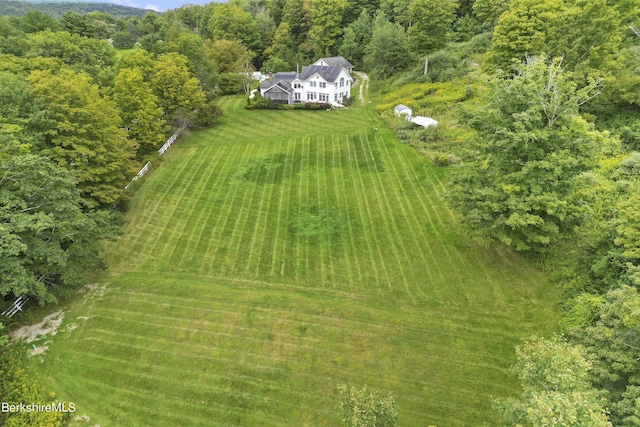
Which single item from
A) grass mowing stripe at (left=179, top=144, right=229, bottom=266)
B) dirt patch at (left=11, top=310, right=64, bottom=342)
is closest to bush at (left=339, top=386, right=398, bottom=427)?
grass mowing stripe at (left=179, top=144, right=229, bottom=266)

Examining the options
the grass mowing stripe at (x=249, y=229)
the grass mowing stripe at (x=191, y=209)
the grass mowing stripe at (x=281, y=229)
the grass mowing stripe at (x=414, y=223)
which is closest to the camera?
the grass mowing stripe at (x=414, y=223)

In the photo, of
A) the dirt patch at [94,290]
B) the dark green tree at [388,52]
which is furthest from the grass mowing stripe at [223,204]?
the dark green tree at [388,52]

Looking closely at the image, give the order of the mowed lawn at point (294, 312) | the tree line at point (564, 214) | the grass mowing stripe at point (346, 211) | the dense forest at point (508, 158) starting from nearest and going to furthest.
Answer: the tree line at point (564, 214)
the dense forest at point (508, 158)
the mowed lawn at point (294, 312)
the grass mowing stripe at point (346, 211)

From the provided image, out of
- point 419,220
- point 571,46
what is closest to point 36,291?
point 419,220

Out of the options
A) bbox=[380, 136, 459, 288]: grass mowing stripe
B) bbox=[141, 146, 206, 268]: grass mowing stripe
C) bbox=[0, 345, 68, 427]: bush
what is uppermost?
bbox=[380, 136, 459, 288]: grass mowing stripe

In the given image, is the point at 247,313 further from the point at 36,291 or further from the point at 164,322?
the point at 36,291

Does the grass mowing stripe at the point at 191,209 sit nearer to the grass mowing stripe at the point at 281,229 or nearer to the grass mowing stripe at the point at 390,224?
the grass mowing stripe at the point at 281,229

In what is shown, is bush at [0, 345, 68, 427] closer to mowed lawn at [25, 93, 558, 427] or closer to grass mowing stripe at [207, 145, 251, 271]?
mowed lawn at [25, 93, 558, 427]
